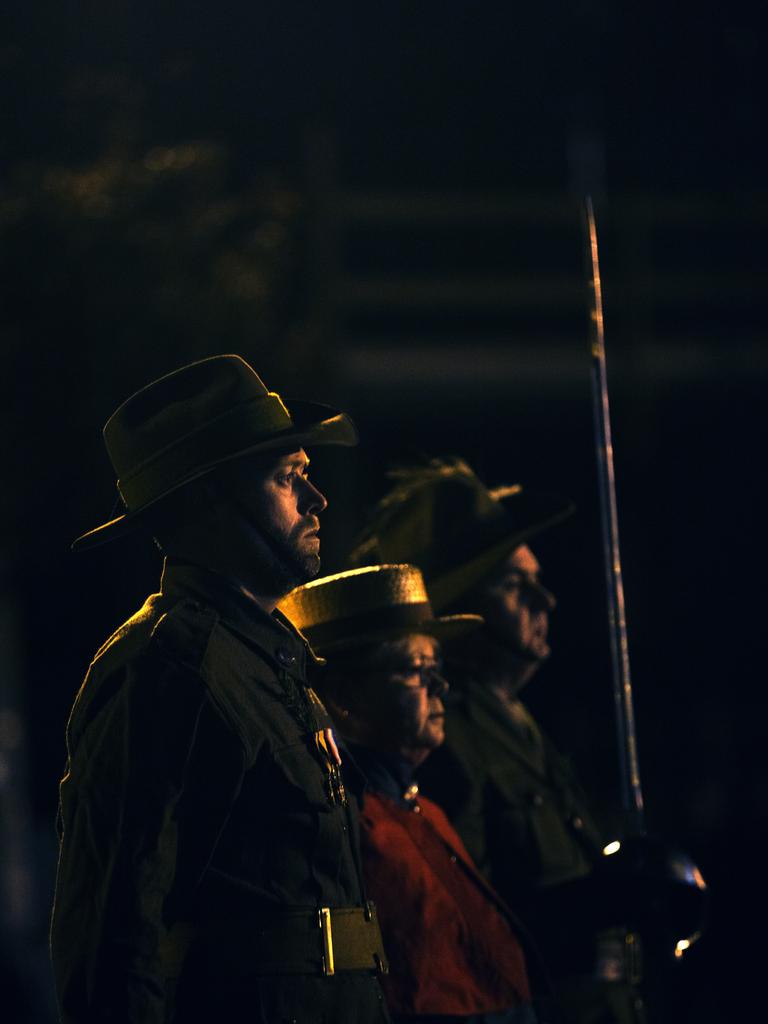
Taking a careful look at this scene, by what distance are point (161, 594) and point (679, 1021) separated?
332cm

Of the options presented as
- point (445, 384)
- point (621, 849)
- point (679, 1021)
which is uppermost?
point (445, 384)

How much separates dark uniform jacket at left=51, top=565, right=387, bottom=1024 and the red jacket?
72cm

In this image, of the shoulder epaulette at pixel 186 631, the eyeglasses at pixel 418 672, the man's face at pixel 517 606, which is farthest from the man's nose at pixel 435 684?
the shoulder epaulette at pixel 186 631

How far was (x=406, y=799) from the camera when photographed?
16.5 feet

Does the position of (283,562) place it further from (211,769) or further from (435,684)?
(435,684)

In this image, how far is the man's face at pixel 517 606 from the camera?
20.9 feet

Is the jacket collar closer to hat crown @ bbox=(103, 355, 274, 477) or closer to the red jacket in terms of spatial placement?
hat crown @ bbox=(103, 355, 274, 477)

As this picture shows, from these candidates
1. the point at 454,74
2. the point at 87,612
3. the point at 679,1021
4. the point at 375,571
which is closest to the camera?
the point at 375,571

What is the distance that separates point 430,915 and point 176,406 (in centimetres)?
137

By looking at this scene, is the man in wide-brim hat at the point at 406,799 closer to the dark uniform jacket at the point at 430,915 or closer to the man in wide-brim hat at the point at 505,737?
the dark uniform jacket at the point at 430,915

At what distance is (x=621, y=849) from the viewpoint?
554 centimetres

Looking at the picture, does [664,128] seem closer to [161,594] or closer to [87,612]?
[87,612]

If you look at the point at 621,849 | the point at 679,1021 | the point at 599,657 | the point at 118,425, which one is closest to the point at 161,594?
the point at 118,425

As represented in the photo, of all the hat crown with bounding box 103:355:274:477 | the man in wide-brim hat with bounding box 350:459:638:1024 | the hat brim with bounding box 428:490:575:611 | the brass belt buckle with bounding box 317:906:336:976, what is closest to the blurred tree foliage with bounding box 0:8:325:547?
the man in wide-brim hat with bounding box 350:459:638:1024
